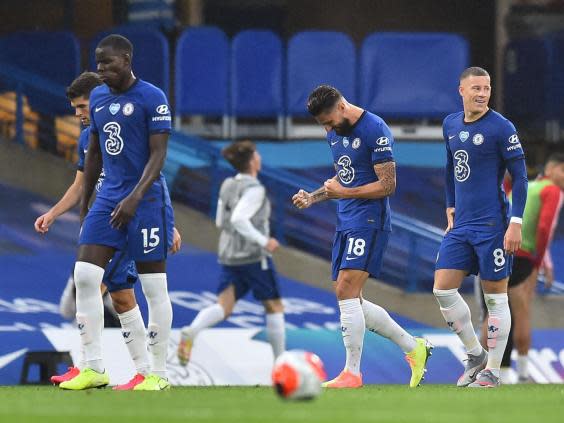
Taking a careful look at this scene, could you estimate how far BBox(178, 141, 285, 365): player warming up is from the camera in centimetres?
1252

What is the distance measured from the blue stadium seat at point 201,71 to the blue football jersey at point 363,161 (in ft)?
21.5

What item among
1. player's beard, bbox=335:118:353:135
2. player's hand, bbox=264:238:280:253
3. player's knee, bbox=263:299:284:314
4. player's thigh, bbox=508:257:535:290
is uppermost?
player's beard, bbox=335:118:353:135

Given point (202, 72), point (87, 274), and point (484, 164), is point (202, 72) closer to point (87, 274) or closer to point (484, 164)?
point (484, 164)

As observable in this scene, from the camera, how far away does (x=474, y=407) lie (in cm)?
715

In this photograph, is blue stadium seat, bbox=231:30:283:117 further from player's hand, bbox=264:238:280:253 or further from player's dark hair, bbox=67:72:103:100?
player's dark hair, bbox=67:72:103:100

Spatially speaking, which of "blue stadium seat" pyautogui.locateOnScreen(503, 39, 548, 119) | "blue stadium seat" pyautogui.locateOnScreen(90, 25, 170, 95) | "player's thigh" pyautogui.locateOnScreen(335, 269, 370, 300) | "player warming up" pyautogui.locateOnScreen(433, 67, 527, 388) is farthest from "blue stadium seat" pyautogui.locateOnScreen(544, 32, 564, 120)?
"player's thigh" pyautogui.locateOnScreen(335, 269, 370, 300)

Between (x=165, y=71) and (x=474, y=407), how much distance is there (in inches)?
363

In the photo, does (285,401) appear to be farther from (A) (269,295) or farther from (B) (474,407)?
(A) (269,295)

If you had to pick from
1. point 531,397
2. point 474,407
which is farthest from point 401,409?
point 531,397

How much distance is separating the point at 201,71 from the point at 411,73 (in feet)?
7.29

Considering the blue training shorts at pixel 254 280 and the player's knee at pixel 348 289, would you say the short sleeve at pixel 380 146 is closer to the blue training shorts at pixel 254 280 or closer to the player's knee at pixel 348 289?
the player's knee at pixel 348 289

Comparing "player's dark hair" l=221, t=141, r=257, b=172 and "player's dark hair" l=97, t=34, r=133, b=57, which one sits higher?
"player's dark hair" l=97, t=34, r=133, b=57

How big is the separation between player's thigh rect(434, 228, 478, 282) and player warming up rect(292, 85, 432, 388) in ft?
1.24

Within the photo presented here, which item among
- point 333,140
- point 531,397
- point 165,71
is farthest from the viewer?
point 165,71
